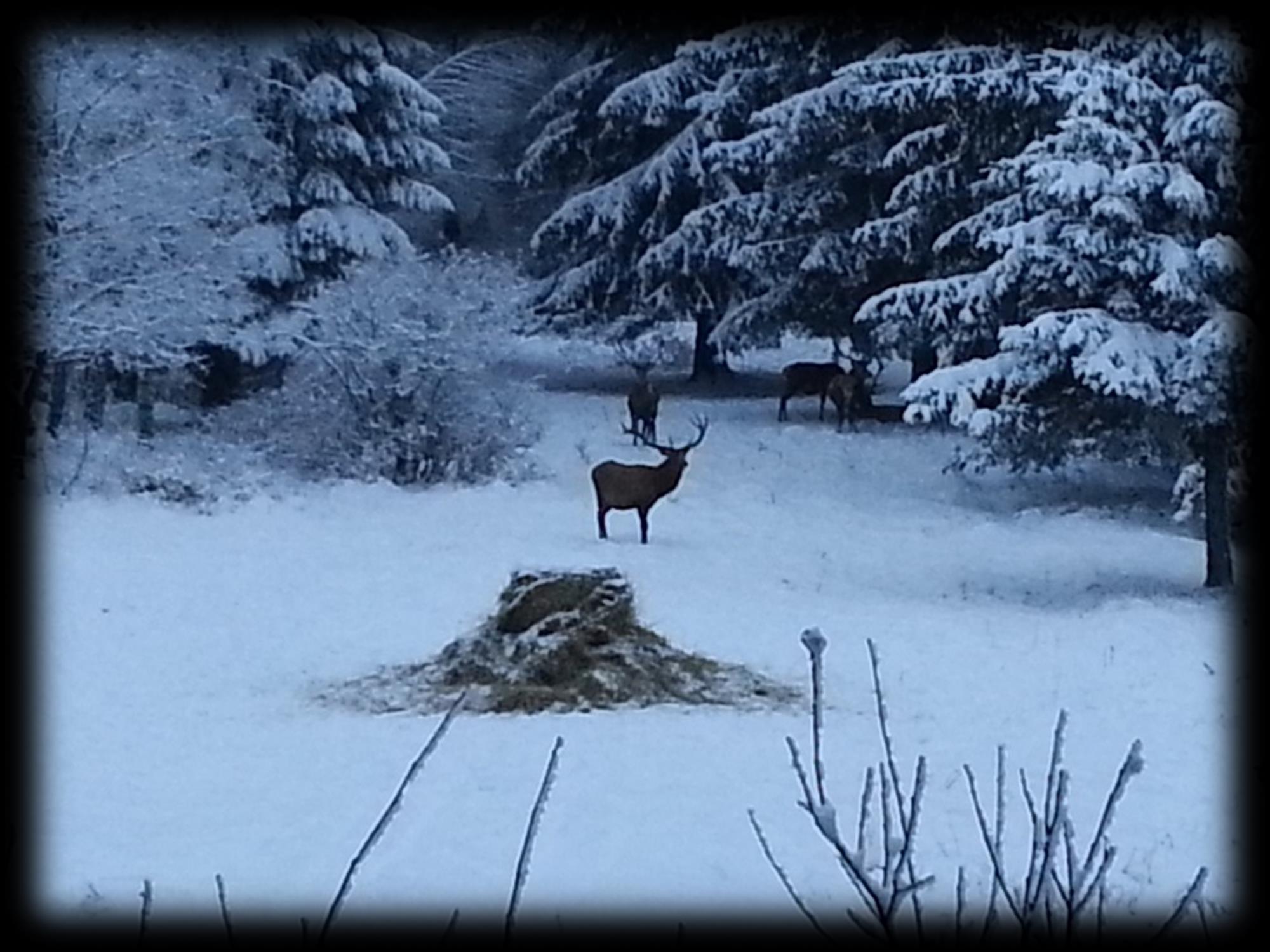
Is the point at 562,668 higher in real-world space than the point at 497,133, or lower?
lower

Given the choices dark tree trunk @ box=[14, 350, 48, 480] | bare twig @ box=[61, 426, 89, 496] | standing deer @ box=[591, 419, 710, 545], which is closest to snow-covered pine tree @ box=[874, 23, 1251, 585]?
standing deer @ box=[591, 419, 710, 545]

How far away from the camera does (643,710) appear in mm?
7230

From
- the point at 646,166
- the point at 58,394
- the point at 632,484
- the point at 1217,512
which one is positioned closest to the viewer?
the point at 1217,512

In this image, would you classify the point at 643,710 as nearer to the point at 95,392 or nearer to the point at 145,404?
the point at 145,404

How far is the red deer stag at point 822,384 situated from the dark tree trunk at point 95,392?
5752mm

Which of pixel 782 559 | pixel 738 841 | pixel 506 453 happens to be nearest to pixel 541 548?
pixel 782 559

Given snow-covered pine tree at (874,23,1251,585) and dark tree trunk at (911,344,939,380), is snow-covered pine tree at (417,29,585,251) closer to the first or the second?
dark tree trunk at (911,344,939,380)

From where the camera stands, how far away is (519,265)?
56.8ft

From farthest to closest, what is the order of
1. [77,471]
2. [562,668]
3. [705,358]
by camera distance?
[705,358], [77,471], [562,668]

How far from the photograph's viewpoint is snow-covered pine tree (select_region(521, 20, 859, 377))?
16156 millimetres

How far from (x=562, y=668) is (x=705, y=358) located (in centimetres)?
975

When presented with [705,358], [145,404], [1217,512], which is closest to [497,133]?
[705,358]

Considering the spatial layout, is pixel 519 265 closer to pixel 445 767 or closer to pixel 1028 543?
pixel 1028 543

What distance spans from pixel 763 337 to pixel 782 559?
5.41m
